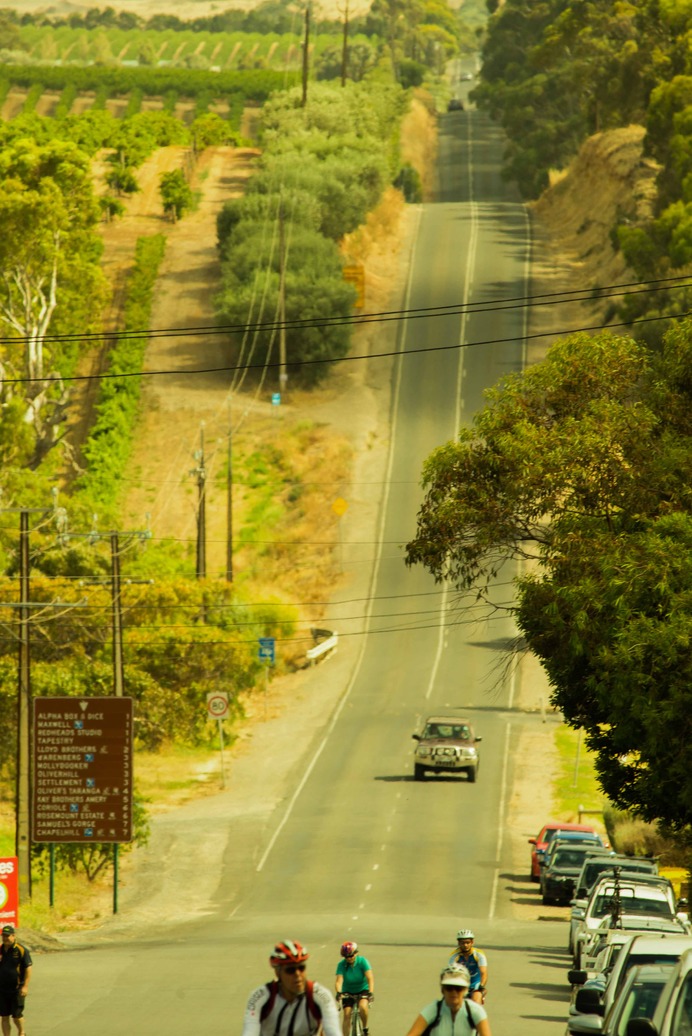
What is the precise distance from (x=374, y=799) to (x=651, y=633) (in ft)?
97.5

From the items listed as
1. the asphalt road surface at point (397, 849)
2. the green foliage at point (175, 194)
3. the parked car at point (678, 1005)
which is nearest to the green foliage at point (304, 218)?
the green foliage at point (175, 194)

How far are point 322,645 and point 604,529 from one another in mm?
44945

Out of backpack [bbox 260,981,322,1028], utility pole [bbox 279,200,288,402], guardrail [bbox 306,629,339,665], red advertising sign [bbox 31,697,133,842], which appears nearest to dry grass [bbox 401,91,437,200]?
utility pole [bbox 279,200,288,402]

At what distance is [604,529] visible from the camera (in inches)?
1009

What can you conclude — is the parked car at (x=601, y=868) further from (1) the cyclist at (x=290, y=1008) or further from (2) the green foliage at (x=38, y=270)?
(2) the green foliage at (x=38, y=270)

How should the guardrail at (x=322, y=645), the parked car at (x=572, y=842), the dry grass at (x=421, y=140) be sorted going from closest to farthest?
the parked car at (x=572, y=842) < the guardrail at (x=322, y=645) < the dry grass at (x=421, y=140)

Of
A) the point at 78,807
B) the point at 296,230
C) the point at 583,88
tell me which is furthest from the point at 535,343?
the point at 78,807

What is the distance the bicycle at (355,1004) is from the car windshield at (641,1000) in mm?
6243

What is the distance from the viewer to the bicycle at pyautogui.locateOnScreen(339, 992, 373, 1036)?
18.4 metres

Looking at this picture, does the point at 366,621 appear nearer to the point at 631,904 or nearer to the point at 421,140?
the point at 631,904

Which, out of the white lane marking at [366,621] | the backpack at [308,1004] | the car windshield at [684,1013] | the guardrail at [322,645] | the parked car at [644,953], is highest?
the backpack at [308,1004]

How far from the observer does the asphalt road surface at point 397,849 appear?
79.0 feet

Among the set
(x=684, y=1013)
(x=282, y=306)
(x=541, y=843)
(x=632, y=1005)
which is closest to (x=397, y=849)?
(x=541, y=843)

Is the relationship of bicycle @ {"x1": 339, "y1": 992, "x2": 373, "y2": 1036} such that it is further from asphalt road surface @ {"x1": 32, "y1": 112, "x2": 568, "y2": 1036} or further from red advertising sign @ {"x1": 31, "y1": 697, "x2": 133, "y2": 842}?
red advertising sign @ {"x1": 31, "y1": 697, "x2": 133, "y2": 842}
